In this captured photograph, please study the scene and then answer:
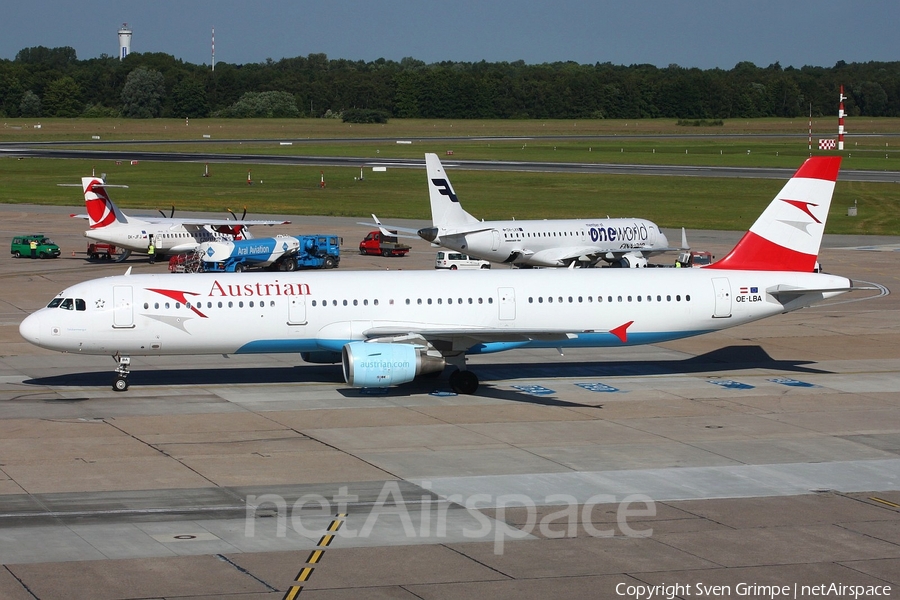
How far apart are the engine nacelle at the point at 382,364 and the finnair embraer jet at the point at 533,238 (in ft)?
104

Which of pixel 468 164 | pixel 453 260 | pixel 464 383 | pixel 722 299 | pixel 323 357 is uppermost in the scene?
pixel 468 164

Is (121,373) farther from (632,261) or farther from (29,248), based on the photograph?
(29,248)

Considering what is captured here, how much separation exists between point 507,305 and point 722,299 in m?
8.26

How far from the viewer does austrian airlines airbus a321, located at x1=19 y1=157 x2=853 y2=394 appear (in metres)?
38.6

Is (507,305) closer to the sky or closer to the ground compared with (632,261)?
closer to the sky

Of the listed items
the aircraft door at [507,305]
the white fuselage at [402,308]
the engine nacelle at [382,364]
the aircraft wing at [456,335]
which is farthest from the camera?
the aircraft door at [507,305]

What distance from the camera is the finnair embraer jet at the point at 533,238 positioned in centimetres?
6950

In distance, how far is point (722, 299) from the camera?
42.0m

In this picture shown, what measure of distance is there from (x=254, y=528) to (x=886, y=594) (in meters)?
13.3

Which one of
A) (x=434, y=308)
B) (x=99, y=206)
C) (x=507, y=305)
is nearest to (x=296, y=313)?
(x=434, y=308)

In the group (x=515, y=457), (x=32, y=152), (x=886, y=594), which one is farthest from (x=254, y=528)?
(x=32, y=152)

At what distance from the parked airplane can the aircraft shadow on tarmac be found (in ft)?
113

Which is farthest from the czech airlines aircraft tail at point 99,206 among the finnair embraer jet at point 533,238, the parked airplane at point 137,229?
the finnair embraer jet at point 533,238

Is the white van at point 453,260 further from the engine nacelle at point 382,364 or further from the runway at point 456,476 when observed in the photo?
the engine nacelle at point 382,364
